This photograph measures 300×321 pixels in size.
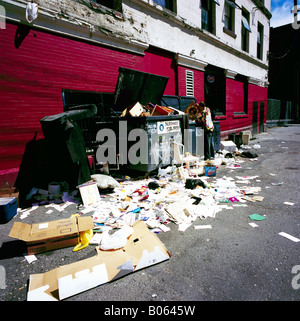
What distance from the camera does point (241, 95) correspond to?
47.3 feet

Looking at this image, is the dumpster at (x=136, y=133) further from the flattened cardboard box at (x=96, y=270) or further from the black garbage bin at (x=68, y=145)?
the flattened cardboard box at (x=96, y=270)

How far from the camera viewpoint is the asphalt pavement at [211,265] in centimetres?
187

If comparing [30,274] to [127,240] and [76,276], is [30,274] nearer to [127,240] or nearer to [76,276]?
[76,276]

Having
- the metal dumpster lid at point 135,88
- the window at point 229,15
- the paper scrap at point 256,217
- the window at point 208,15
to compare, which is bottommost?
the paper scrap at point 256,217

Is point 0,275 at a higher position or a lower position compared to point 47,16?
lower

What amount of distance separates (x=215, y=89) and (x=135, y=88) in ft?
25.4

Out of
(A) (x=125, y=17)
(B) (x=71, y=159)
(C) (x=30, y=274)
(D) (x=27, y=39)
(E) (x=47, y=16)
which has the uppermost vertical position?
(A) (x=125, y=17)

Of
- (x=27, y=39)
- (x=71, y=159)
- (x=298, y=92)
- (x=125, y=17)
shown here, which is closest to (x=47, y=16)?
(x=27, y=39)

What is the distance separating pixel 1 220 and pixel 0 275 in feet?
4.94

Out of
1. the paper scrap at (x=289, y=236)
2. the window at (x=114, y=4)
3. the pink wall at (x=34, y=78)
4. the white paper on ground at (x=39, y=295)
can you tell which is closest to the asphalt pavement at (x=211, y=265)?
the paper scrap at (x=289, y=236)

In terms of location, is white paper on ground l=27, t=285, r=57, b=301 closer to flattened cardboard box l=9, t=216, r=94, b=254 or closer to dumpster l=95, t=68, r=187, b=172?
flattened cardboard box l=9, t=216, r=94, b=254

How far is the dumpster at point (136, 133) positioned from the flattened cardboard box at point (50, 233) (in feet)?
8.91

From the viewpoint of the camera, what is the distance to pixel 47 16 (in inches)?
186

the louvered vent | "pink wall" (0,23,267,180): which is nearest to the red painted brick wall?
the louvered vent
